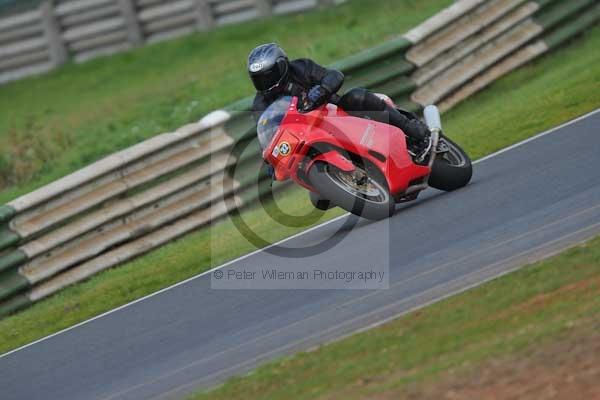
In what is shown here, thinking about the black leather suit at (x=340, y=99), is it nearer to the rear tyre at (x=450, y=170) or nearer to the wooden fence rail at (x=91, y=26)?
the rear tyre at (x=450, y=170)

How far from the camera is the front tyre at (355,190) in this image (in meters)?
9.31

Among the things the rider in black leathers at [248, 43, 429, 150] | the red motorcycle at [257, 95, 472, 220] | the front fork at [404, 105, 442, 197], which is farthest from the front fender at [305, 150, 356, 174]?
the front fork at [404, 105, 442, 197]

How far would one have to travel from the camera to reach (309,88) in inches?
383

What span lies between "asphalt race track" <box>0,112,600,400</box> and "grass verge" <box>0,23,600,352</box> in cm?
47

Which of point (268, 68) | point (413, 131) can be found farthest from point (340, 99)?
point (268, 68)

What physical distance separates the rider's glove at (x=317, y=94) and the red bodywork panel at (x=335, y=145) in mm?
114

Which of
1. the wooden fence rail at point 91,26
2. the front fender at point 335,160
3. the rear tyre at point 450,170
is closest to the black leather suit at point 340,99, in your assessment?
the rear tyre at point 450,170

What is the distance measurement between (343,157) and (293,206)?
2.45m

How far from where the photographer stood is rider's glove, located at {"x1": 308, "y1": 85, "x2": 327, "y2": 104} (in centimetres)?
944

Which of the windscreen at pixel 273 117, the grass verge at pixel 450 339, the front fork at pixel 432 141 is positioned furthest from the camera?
the front fork at pixel 432 141

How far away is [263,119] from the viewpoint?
9.62 m

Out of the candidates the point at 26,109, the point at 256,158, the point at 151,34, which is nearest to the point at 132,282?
the point at 256,158

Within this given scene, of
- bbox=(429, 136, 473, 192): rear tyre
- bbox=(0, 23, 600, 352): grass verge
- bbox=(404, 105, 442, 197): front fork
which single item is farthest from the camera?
bbox=(0, 23, 600, 352): grass verge

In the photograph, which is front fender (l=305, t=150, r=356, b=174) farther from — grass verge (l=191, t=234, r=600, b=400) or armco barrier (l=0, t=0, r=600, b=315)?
armco barrier (l=0, t=0, r=600, b=315)
